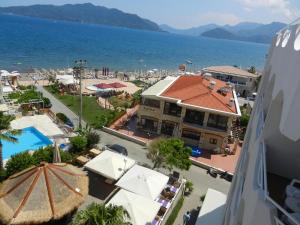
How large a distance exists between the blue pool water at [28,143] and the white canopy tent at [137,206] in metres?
12.4

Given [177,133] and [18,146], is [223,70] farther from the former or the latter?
[18,146]

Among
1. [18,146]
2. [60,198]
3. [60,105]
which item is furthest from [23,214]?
[60,105]

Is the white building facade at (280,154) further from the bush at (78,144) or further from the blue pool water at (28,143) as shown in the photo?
the blue pool water at (28,143)

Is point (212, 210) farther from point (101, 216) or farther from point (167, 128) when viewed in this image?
point (167, 128)

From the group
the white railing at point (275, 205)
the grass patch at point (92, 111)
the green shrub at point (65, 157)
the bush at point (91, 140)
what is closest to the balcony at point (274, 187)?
the white railing at point (275, 205)

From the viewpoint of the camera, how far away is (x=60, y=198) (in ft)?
54.6

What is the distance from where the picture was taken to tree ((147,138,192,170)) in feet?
75.5

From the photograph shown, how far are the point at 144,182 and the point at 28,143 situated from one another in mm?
13690

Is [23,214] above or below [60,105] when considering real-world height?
above

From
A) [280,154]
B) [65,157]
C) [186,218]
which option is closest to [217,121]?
[186,218]

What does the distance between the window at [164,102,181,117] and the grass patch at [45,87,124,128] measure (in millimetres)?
7602

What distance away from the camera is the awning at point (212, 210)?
17281mm

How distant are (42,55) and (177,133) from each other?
3497 inches

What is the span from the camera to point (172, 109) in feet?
111
